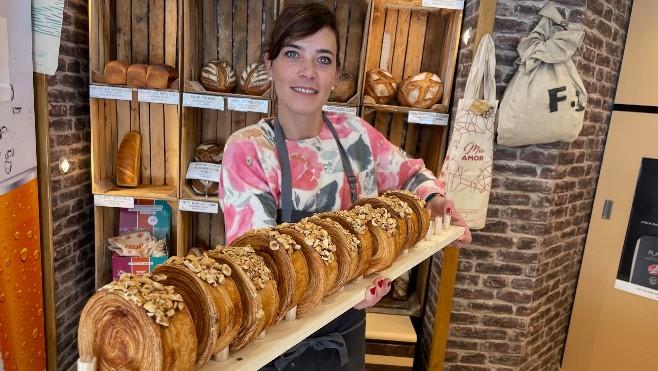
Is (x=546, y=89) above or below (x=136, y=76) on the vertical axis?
above

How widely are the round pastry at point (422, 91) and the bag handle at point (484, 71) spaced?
0.50 m

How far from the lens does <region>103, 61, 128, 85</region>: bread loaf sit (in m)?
2.61

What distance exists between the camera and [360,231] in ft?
3.99

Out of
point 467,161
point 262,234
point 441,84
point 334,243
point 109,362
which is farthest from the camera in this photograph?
point 441,84

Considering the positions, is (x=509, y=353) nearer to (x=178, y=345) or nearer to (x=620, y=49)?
(x=620, y=49)

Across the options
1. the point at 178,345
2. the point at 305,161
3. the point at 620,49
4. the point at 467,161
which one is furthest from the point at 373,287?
the point at 620,49

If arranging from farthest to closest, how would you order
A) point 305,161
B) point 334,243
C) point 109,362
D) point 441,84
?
point 441,84 → point 305,161 → point 334,243 → point 109,362

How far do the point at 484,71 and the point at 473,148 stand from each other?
390 millimetres

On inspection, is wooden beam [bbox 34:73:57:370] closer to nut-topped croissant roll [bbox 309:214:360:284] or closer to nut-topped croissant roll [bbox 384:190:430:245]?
nut-topped croissant roll [bbox 309:214:360:284]

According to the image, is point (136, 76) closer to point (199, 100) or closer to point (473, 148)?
point (199, 100)

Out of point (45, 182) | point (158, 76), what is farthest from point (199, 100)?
point (45, 182)

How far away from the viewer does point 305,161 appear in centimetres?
141

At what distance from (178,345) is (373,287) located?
612 millimetres

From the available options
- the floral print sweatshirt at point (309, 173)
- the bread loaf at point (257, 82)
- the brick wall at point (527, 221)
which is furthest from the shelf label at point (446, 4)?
the floral print sweatshirt at point (309, 173)
